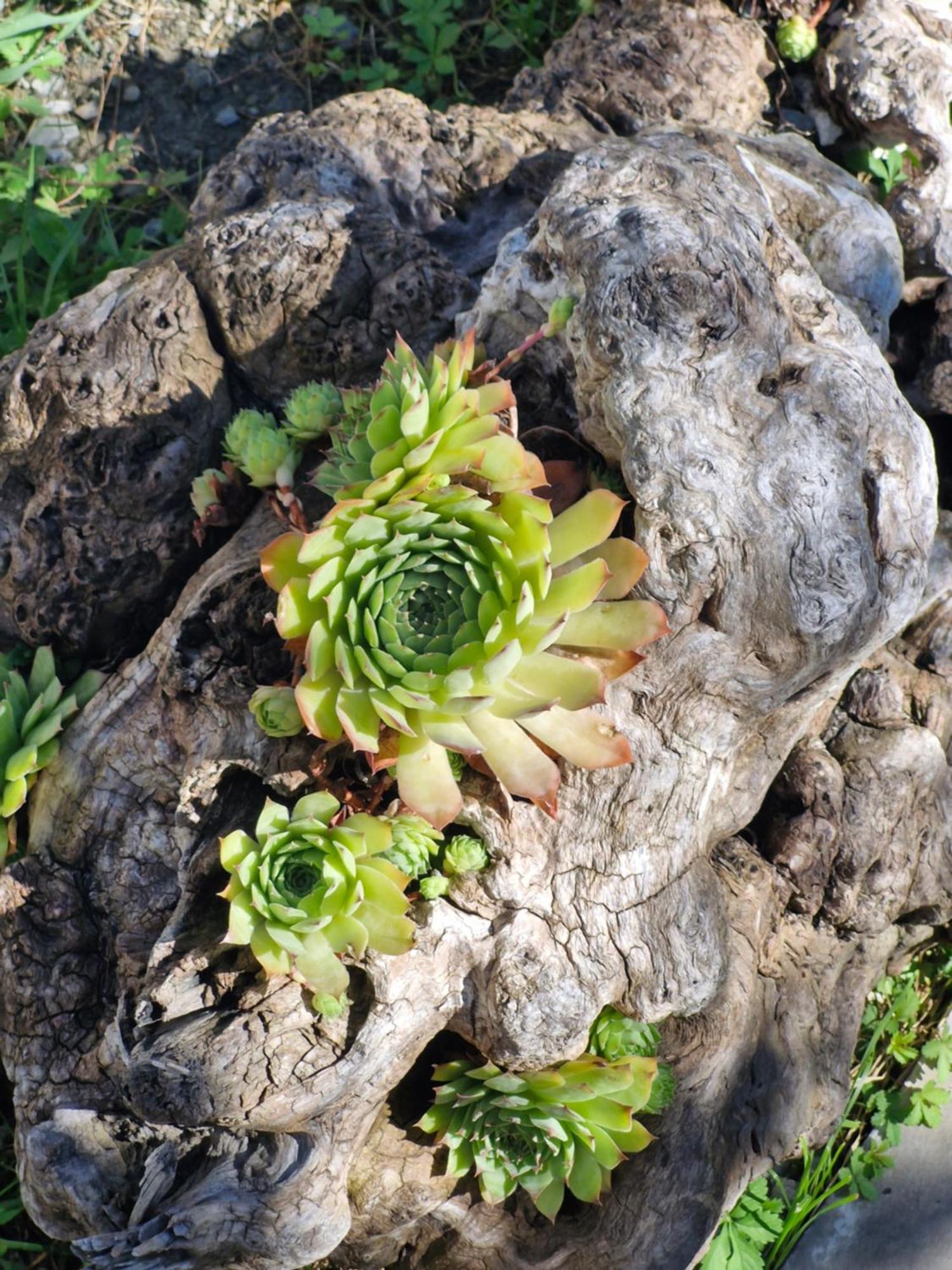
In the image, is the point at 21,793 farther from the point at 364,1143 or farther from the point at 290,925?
the point at 364,1143

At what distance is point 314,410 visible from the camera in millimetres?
2762

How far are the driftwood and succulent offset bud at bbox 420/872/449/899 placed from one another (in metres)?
0.05

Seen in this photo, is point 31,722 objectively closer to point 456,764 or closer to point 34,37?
point 456,764

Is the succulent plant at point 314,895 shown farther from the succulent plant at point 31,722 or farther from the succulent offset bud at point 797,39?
the succulent offset bud at point 797,39

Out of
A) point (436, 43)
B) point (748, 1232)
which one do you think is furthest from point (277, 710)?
point (436, 43)

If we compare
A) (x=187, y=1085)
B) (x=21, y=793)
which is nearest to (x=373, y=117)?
(x=21, y=793)

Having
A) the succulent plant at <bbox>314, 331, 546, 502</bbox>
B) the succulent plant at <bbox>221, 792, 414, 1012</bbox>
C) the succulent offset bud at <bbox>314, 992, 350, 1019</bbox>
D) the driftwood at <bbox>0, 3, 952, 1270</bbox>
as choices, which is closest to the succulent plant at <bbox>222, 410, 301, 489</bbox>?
the driftwood at <bbox>0, 3, 952, 1270</bbox>

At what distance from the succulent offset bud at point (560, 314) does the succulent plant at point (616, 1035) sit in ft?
5.29

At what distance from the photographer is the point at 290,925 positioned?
7.63 ft

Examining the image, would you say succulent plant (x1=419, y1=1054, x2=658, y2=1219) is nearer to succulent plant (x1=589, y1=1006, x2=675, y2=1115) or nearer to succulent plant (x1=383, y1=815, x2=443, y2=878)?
succulent plant (x1=589, y1=1006, x2=675, y2=1115)

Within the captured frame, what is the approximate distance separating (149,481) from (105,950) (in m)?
1.26

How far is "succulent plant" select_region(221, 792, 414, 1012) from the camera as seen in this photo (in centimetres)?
233

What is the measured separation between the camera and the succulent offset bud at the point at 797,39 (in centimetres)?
380

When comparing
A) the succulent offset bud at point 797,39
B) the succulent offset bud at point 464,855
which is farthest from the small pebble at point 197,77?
the succulent offset bud at point 464,855
